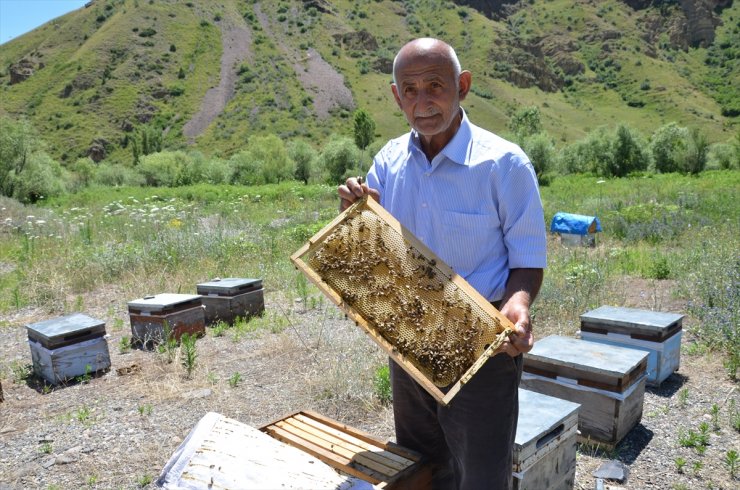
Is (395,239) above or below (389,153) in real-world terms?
below

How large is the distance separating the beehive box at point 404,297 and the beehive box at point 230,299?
547cm

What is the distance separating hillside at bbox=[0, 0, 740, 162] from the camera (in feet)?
244

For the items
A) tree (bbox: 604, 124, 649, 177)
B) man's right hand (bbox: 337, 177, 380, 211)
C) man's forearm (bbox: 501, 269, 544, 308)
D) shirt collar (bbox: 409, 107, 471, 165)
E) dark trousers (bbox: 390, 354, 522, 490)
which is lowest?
tree (bbox: 604, 124, 649, 177)

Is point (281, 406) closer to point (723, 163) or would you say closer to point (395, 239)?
point (395, 239)

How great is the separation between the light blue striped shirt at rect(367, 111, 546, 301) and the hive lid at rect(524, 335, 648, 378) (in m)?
2.37

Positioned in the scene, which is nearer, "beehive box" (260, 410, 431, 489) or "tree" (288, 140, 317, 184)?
"beehive box" (260, 410, 431, 489)

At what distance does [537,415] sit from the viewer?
3.37 meters

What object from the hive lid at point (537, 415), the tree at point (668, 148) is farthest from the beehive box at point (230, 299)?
the tree at point (668, 148)

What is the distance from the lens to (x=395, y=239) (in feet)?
7.82

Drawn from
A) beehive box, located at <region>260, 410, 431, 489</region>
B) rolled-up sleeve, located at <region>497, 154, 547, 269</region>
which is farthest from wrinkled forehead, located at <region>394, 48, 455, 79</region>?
beehive box, located at <region>260, 410, 431, 489</region>

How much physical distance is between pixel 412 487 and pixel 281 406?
3050mm

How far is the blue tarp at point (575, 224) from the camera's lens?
11.6 meters

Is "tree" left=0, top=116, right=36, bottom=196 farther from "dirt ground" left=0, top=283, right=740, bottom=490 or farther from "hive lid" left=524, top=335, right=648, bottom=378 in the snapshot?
"hive lid" left=524, top=335, right=648, bottom=378

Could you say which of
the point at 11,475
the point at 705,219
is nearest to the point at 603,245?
the point at 705,219
